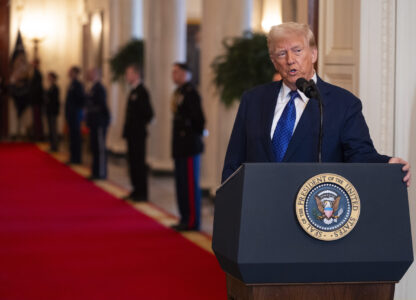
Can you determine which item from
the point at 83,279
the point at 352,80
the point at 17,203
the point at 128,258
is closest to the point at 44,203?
the point at 17,203

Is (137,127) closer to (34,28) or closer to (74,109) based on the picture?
(74,109)

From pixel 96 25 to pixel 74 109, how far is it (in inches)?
183

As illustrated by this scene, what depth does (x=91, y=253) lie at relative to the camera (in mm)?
7129

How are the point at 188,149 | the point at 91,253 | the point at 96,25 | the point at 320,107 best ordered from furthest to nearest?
the point at 96,25, the point at 188,149, the point at 91,253, the point at 320,107

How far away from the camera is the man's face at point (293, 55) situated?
2.98 metres

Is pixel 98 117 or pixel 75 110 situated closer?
pixel 98 117

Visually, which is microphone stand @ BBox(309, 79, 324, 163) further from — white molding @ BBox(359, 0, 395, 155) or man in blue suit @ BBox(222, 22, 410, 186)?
white molding @ BBox(359, 0, 395, 155)

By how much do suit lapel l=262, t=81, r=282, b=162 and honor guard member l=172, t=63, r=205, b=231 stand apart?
201 inches

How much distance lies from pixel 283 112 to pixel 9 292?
3.24 metres

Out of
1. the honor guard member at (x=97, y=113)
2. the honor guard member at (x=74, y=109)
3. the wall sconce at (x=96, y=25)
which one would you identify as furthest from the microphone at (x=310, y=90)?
the wall sconce at (x=96, y=25)

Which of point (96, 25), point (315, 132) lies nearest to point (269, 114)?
point (315, 132)

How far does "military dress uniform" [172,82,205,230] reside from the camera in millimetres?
8281

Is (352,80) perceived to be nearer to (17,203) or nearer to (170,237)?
(170,237)

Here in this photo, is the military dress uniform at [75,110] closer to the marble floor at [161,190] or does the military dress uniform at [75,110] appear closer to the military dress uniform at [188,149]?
the marble floor at [161,190]
